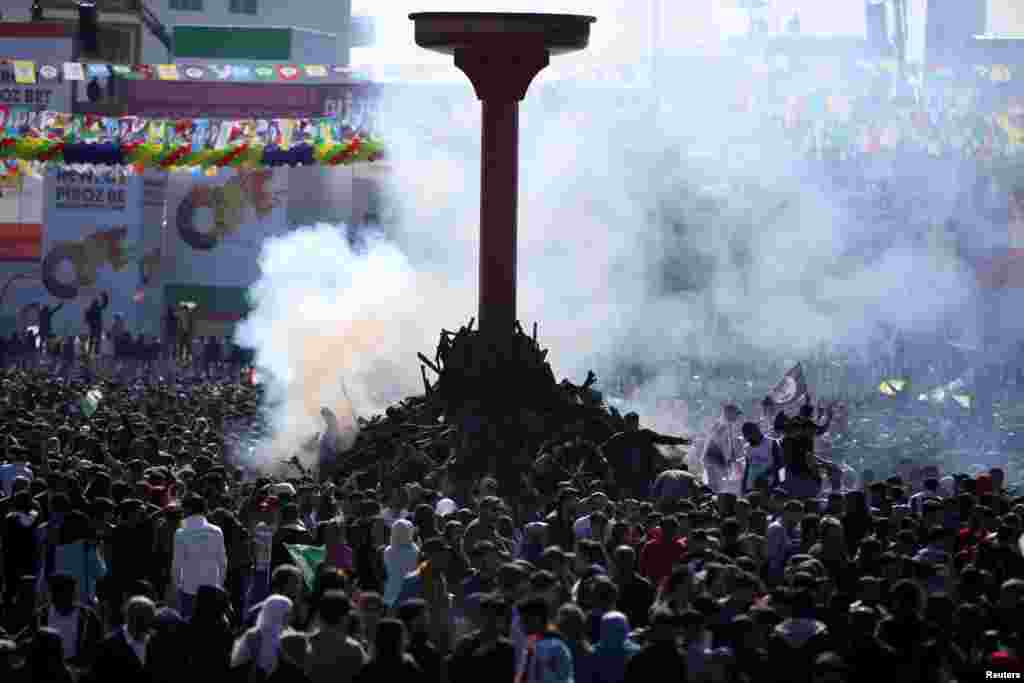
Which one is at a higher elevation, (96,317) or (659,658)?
(96,317)

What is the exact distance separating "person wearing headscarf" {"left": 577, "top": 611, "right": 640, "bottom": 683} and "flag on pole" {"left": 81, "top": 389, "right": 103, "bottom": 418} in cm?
1477

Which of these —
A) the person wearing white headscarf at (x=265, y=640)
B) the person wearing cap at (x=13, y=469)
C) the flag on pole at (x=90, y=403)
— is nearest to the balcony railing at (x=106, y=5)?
the flag on pole at (x=90, y=403)

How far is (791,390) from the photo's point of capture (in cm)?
2134

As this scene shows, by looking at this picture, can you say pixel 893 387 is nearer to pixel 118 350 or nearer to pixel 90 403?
pixel 90 403

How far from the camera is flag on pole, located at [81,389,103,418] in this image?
77.4 feet

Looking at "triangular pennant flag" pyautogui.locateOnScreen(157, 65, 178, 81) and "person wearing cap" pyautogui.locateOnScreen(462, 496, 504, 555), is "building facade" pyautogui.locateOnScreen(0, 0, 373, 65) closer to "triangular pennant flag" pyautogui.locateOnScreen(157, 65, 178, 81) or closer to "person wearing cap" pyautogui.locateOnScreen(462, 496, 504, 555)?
"triangular pennant flag" pyautogui.locateOnScreen(157, 65, 178, 81)

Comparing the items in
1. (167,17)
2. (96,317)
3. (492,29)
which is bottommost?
(96,317)

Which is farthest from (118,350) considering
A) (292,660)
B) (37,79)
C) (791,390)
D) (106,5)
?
(292,660)

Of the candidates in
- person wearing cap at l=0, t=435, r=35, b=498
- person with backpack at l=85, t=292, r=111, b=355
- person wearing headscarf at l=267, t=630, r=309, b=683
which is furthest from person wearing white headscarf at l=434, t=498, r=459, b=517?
person with backpack at l=85, t=292, r=111, b=355

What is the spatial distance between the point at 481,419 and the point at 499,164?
2.94 metres

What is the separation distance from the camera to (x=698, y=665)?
8.90 m

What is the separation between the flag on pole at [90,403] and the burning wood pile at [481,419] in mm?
3473

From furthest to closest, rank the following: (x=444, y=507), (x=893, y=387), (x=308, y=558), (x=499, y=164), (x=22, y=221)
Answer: (x=22, y=221) < (x=893, y=387) < (x=499, y=164) < (x=444, y=507) < (x=308, y=558)

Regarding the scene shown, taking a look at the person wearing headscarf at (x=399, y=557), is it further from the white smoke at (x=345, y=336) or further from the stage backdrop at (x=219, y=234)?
the stage backdrop at (x=219, y=234)
